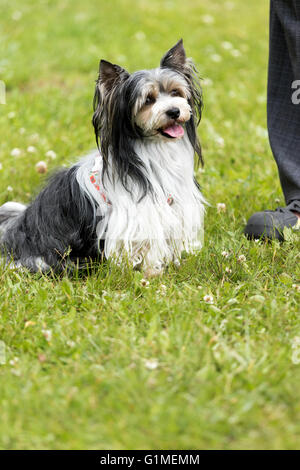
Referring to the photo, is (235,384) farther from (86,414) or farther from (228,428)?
(86,414)

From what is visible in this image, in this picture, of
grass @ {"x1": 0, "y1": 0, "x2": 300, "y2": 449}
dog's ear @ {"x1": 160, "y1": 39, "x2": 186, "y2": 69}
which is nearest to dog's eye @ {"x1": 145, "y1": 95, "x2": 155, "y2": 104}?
dog's ear @ {"x1": 160, "y1": 39, "x2": 186, "y2": 69}

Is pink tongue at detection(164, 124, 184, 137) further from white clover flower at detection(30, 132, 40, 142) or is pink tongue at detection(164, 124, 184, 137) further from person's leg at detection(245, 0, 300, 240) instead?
white clover flower at detection(30, 132, 40, 142)

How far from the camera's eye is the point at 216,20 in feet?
34.9

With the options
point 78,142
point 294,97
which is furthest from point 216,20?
point 294,97

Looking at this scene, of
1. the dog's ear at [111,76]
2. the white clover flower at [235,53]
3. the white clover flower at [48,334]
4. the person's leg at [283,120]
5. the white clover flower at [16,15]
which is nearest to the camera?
the white clover flower at [48,334]

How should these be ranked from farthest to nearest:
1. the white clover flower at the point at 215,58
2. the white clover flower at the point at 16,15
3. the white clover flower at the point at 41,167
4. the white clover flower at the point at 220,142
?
the white clover flower at the point at 16,15
the white clover flower at the point at 215,58
the white clover flower at the point at 220,142
the white clover flower at the point at 41,167

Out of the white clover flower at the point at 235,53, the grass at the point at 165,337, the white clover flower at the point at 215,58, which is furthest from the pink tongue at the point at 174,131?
the white clover flower at the point at 235,53

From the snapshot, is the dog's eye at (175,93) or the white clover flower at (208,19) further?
the white clover flower at (208,19)

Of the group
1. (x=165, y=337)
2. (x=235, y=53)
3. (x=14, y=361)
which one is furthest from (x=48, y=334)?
(x=235, y=53)

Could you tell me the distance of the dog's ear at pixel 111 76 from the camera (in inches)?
124

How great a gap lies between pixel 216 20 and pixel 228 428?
9.73 m

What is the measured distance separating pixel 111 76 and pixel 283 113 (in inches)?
57.8

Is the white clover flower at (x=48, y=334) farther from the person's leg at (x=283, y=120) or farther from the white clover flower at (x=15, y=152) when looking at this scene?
the white clover flower at (x=15, y=152)

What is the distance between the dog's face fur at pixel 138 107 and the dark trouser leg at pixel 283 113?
0.97 m
